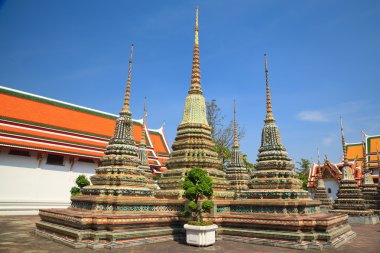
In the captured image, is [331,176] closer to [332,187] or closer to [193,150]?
[332,187]

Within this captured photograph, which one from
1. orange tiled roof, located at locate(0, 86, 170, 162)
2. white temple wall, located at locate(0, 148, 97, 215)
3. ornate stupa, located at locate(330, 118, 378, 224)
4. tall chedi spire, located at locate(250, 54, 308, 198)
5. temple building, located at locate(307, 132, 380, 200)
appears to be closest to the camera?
tall chedi spire, located at locate(250, 54, 308, 198)

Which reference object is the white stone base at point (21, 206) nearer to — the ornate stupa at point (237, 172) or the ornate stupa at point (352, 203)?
the ornate stupa at point (237, 172)

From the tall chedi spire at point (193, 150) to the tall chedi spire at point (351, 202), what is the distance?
1218 cm

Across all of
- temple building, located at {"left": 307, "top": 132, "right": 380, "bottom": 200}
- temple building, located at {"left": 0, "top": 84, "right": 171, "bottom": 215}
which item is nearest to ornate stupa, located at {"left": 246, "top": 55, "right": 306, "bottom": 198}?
temple building, located at {"left": 0, "top": 84, "right": 171, "bottom": 215}

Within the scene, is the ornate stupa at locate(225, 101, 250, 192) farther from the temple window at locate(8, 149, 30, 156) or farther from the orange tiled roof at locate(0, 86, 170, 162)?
the temple window at locate(8, 149, 30, 156)

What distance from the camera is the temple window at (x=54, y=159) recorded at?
2336 cm

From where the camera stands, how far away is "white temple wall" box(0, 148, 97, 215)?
20.7 metres

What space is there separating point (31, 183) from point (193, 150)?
606 inches

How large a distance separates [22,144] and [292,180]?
19.0m

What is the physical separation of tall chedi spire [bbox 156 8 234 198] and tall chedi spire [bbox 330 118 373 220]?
12.2 m

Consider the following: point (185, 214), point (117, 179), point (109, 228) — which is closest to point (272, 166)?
point (185, 214)

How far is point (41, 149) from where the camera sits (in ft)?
70.6

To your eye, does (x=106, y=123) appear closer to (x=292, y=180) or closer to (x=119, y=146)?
(x=119, y=146)

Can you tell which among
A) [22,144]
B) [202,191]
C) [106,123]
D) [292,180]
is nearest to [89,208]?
[202,191]
